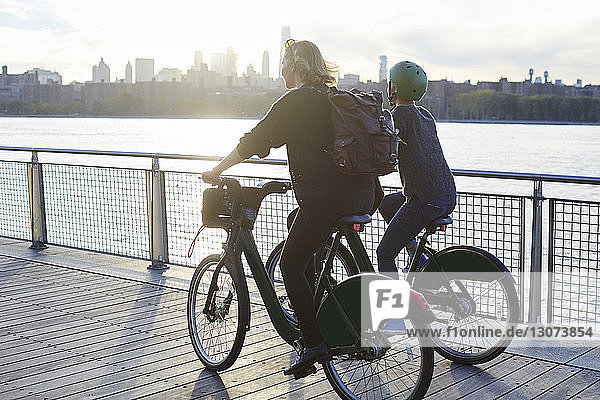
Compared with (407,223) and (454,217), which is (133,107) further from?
(407,223)

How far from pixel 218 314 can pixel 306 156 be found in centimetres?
140

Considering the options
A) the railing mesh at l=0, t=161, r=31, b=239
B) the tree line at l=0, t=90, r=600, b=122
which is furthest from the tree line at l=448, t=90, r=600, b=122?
the railing mesh at l=0, t=161, r=31, b=239

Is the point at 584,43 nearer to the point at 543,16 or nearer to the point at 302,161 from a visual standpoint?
the point at 543,16

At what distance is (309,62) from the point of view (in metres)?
3.89

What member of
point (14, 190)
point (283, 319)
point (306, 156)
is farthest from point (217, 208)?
point (14, 190)

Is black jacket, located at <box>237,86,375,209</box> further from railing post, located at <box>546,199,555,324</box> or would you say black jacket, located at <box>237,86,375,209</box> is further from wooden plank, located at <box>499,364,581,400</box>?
railing post, located at <box>546,199,555,324</box>

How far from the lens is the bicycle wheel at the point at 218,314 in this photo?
4570mm

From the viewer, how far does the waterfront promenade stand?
4.48 m

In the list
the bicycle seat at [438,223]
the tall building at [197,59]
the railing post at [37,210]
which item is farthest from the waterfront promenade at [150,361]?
the tall building at [197,59]

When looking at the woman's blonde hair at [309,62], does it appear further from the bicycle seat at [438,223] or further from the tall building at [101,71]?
the tall building at [101,71]

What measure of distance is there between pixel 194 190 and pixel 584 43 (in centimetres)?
7669

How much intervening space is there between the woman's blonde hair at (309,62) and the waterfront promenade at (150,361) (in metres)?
1.74

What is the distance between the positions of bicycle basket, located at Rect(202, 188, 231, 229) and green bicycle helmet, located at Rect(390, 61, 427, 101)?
116 centimetres

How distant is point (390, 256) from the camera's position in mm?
4645
